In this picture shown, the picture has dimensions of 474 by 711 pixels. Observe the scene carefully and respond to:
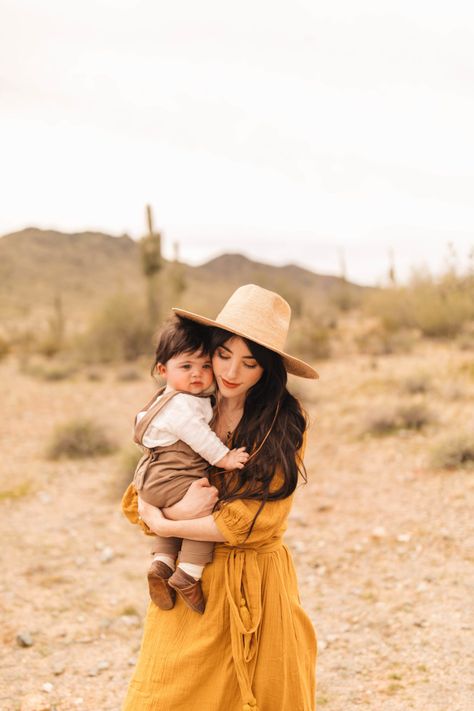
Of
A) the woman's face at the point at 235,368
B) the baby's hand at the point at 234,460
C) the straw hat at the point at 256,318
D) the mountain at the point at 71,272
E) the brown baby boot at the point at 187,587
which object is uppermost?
the straw hat at the point at 256,318

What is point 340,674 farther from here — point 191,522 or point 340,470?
point 340,470

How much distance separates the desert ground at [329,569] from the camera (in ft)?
13.3

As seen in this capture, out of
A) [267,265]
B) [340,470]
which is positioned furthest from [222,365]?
[267,265]

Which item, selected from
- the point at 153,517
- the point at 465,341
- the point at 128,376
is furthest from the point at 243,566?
the point at 465,341

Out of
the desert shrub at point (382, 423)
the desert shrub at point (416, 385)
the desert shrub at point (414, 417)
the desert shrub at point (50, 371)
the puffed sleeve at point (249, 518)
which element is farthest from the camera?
Answer: the desert shrub at point (50, 371)

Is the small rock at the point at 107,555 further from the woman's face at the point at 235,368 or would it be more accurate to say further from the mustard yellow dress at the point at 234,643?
the woman's face at the point at 235,368

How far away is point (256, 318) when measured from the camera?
101 inches

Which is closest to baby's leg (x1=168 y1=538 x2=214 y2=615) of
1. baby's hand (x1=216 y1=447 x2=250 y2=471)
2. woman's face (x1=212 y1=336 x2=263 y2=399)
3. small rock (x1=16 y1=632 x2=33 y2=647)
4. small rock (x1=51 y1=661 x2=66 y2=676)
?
baby's hand (x1=216 y1=447 x2=250 y2=471)

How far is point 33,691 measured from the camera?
3.99 metres

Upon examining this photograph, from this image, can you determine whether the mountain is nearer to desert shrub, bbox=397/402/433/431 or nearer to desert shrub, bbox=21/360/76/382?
desert shrub, bbox=21/360/76/382

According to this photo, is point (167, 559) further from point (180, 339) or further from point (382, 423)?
point (382, 423)

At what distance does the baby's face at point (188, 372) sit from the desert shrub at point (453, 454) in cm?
555

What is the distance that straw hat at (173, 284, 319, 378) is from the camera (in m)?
2.53

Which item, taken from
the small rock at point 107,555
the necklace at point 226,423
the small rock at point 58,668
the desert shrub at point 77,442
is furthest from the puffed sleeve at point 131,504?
the desert shrub at point 77,442
